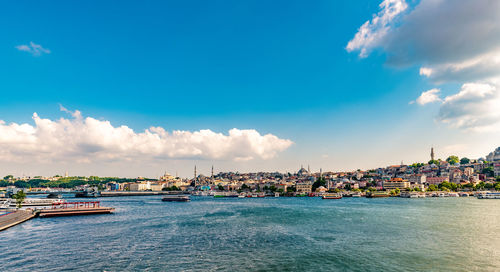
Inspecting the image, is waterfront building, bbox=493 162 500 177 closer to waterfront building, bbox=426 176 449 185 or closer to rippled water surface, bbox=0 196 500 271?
waterfront building, bbox=426 176 449 185

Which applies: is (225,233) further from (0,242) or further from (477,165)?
(477,165)

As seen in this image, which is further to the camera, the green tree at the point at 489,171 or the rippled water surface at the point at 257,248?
the green tree at the point at 489,171

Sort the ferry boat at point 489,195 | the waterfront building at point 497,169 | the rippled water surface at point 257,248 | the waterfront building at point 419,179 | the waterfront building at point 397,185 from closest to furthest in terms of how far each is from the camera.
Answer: the rippled water surface at point 257,248, the ferry boat at point 489,195, the waterfront building at point 397,185, the waterfront building at point 497,169, the waterfront building at point 419,179

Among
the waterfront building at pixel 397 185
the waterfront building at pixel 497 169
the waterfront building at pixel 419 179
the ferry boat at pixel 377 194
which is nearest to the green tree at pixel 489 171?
the waterfront building at pixel 497 169

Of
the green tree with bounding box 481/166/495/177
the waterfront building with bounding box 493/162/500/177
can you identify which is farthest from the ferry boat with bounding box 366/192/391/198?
the green tree with bounding box 481/166/495/177

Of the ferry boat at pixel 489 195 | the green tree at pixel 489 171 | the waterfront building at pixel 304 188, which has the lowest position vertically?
the waterfront building at pixel 304 188

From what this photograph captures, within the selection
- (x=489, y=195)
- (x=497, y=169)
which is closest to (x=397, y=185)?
(x=489, y=195)

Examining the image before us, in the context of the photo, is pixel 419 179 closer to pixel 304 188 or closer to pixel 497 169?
pixel 497 169

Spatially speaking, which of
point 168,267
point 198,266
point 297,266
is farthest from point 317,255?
point 168,267

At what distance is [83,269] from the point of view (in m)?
20.3

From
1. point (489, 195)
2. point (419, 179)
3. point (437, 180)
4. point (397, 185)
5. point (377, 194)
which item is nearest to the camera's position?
point (489, 195)

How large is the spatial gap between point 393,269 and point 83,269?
2269 centimetres

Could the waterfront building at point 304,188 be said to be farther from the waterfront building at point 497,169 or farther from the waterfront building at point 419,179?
the waterfront building at point 497,169

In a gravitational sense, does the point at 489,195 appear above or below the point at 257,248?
below
